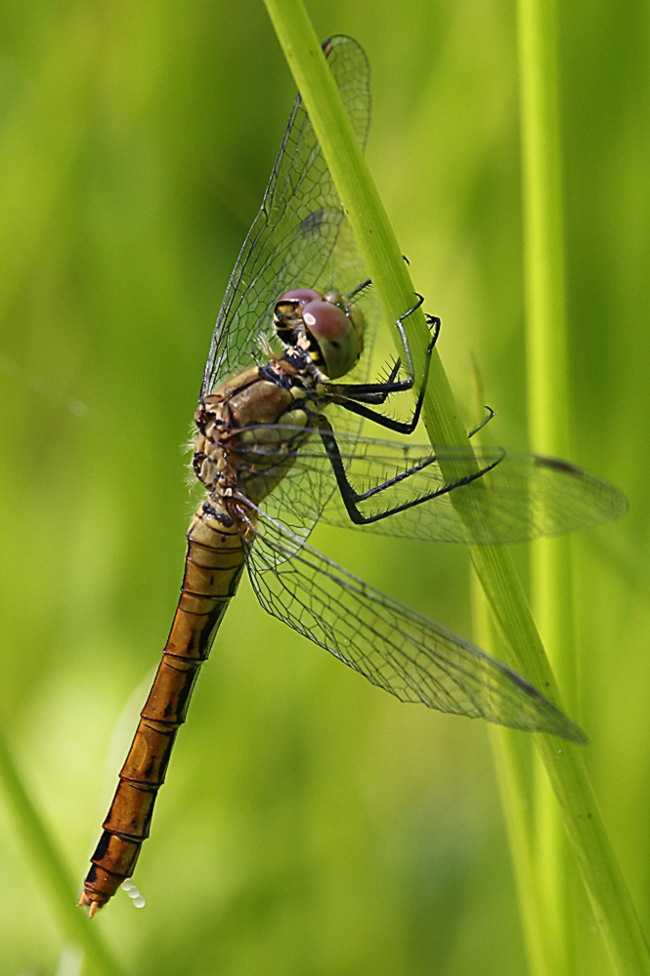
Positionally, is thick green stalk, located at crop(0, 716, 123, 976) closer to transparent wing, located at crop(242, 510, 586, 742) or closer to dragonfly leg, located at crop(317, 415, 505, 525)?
transparent wing, located at crop(242, 510, 586, 742)

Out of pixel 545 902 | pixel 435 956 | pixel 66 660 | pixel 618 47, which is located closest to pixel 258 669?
pixel 66 660

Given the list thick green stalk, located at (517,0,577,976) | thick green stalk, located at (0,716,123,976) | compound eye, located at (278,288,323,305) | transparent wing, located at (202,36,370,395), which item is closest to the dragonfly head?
compound eye, located at (278,288,323,305)

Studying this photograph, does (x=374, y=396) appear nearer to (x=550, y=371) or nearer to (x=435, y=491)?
(x=435, y=491)

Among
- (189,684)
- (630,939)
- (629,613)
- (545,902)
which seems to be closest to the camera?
(630,939)

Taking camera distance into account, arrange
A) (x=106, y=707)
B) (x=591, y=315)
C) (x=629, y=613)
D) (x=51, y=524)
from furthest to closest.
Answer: (x=51, y=524) → (x=106, y=707) → (x=591, y=315) → (x=629, y=613)

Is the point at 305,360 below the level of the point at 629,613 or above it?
above

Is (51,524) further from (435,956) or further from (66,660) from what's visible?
(435,956)
